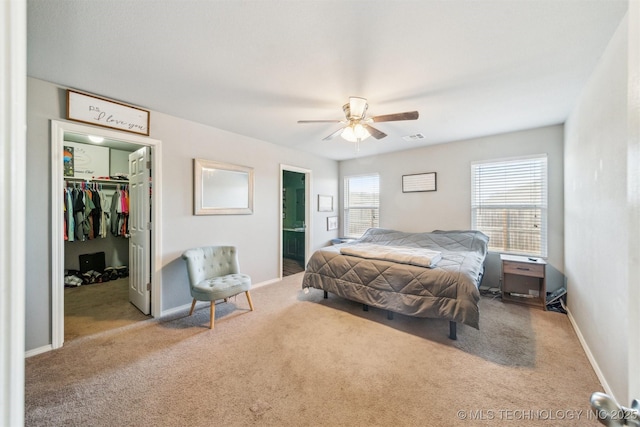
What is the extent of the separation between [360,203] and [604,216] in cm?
391

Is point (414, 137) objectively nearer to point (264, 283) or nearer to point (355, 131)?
point (355, 131)

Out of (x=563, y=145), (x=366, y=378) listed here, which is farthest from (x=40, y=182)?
(x=563, y=145)

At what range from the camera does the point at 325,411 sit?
161cm

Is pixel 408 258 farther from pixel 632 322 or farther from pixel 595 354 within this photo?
pixel 632 322

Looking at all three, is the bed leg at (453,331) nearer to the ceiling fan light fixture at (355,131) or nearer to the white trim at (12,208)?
the ceiling fan light fixture at (355,131)

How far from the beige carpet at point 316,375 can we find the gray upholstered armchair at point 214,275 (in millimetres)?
340

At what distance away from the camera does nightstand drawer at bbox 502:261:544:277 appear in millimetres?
3129

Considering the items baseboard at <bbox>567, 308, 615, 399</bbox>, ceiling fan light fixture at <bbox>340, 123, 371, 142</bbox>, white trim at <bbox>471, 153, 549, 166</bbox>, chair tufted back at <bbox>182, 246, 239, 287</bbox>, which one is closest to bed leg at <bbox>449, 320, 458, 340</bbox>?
baseboard at <bbox>567, 308, 615, 399</bbox>

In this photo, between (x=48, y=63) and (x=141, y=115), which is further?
(x=141, y=115)

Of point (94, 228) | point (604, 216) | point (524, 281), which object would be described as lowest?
point (524, 281)

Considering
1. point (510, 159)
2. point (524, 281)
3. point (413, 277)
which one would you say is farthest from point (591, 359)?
point (510, 159)

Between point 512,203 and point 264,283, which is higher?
point 512,203

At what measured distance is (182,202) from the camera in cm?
315

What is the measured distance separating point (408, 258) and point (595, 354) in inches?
62.6
